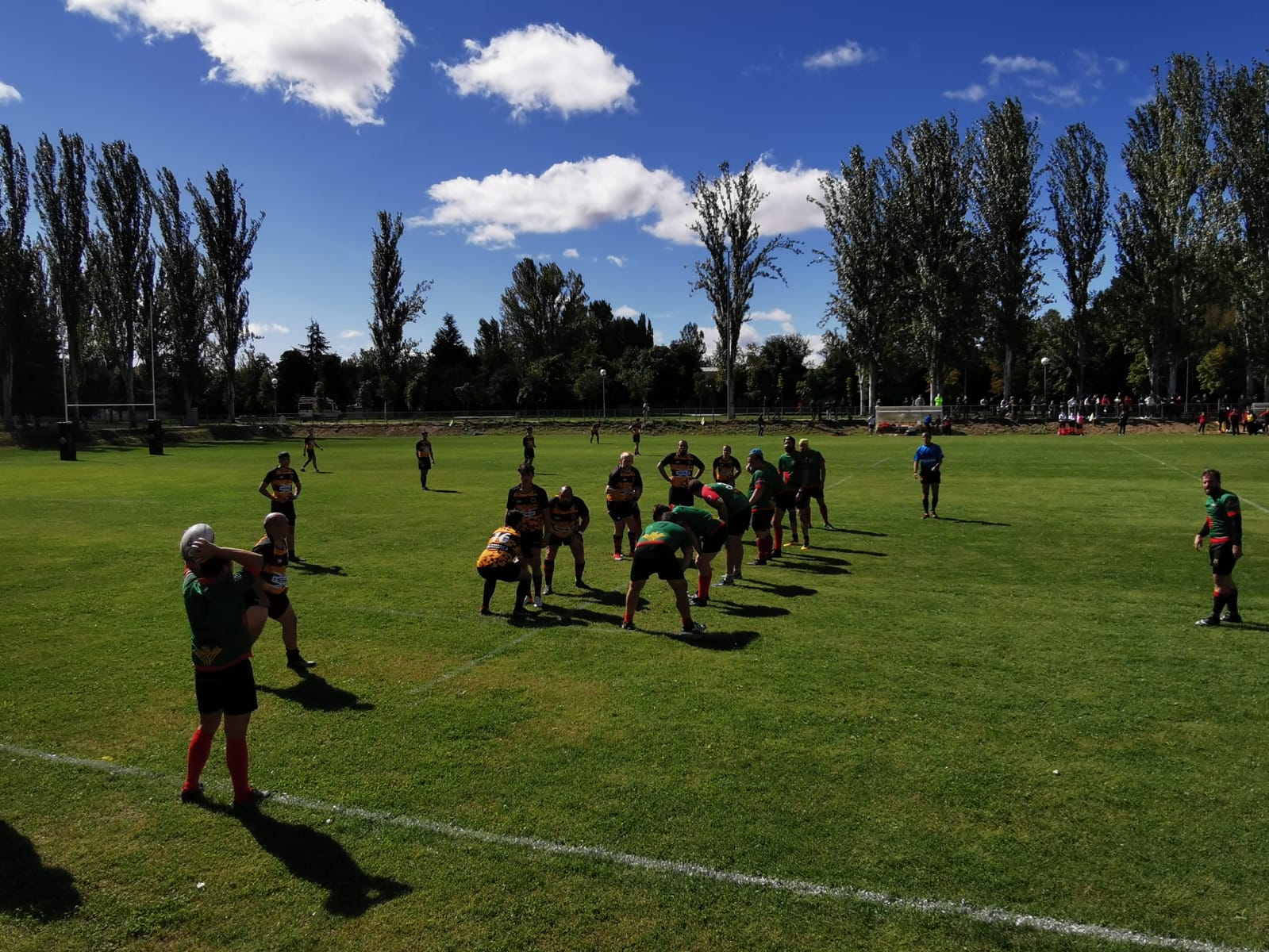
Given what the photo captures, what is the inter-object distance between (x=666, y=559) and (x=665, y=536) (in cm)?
27

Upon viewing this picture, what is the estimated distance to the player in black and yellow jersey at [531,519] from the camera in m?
10.5

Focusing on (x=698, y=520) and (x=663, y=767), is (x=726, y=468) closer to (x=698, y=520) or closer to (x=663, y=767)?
(x=698, y=520)

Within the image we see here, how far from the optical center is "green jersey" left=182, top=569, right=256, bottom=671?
516 centimetres

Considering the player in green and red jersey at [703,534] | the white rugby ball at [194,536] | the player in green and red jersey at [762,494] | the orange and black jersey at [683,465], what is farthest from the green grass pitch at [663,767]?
the orange and black jersey at [683,465]

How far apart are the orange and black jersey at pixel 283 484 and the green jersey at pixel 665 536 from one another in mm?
7749

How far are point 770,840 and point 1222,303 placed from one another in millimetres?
66676

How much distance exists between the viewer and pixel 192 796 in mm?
5457

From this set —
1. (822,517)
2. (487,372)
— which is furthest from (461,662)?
(487,372)

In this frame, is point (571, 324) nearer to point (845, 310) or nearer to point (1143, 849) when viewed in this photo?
point (845, 310)

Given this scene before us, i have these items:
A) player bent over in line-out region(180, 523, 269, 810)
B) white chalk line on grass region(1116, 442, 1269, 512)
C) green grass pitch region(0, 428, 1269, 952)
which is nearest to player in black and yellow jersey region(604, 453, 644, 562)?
green grass pitch region(0, 428, 1269, 952)

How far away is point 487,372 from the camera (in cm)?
9038

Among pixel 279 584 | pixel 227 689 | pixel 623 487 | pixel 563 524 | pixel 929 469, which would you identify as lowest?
pixel 227 689

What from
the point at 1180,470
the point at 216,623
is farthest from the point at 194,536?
the point at 1180,470

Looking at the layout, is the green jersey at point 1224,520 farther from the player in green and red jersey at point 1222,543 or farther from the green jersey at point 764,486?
the green jersey at point 764,486
